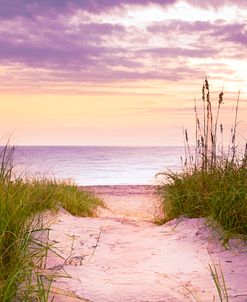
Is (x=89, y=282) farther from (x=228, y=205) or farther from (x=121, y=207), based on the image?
(x=121, y=207)

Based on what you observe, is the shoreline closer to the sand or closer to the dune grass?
the sand

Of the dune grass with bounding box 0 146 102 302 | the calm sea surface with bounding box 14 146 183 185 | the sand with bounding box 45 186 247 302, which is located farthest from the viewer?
the calm sea surface with bounding box 14 146 183 185

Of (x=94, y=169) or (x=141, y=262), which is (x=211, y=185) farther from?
(x=94, y=169)

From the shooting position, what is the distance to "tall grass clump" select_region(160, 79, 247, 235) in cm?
542

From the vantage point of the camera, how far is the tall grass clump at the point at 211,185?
5.42 m

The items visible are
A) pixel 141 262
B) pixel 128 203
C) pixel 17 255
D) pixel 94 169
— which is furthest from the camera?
pixel 94 169

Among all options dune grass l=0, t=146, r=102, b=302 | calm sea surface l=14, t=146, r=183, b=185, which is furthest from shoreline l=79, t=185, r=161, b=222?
dune grass l=0, t=146, r=102, b=302

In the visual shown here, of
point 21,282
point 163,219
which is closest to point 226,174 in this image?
point 163,219

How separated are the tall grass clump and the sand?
0.76 ft

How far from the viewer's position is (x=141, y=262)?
4785 mm

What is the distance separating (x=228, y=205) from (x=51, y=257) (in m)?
1.96

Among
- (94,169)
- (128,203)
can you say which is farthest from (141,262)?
(94,169)

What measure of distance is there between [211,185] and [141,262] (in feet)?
6.63

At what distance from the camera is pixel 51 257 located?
4562 mm
